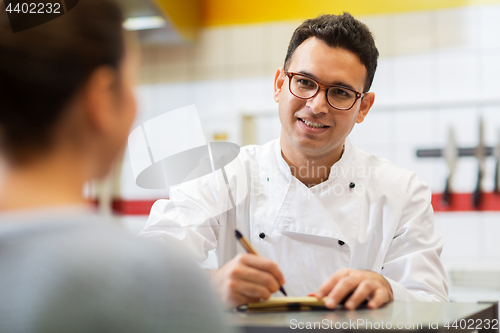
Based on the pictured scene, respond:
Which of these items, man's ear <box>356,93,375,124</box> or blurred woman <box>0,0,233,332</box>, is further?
man's ear <box>356,93,375,124</box>

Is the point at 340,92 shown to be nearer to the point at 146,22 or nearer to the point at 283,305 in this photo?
the point at 283,305

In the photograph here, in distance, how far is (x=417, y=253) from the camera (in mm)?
1210

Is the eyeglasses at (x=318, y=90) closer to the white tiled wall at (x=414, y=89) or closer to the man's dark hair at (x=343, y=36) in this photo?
the man's dark hair at (x=343, y=36)

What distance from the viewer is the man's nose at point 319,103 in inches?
51.8

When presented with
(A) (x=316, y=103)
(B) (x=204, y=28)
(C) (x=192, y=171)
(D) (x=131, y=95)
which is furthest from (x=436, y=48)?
(D) (x=131, y=95)

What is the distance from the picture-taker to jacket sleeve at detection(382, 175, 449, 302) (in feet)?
3.78

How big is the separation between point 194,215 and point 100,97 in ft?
2.93

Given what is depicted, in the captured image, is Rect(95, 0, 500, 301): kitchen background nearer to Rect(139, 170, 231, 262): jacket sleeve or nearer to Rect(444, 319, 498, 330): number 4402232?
Rect(139, 170, 231, 262): jacket sleeve

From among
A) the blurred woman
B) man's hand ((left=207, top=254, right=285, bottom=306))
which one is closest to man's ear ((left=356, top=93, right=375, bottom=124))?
man's hand ((left=207, top=254, right=285, bottom=306))

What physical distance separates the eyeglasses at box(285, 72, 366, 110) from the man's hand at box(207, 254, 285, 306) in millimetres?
680

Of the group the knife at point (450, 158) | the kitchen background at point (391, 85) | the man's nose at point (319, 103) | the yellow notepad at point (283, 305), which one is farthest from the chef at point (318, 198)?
the knife at point (450, 158)

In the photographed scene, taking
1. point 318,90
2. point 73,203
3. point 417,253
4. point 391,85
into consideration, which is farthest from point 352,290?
point 391,85

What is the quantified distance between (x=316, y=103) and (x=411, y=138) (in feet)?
5.00

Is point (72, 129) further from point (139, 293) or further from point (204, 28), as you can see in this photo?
point (204, 28)
